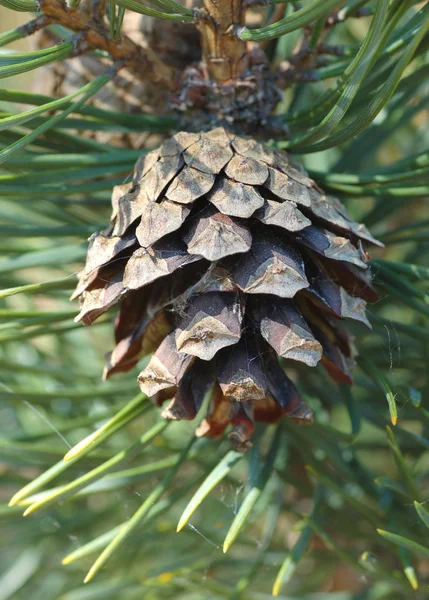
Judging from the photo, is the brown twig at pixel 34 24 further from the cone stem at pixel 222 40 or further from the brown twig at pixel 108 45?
the cone stem at pixel 222 40

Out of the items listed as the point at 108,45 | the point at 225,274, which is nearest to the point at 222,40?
the point at 108,45

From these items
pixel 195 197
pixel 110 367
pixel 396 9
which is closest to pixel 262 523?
pixel 110 367

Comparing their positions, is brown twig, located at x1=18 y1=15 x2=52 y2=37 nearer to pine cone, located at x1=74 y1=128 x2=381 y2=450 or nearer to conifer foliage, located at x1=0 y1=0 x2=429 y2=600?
conifer foliage, located at x1=0 y1=0 x2=429 y2=600

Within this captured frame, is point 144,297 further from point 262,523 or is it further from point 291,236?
point 262,523

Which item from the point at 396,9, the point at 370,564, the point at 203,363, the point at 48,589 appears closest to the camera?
the point at 396,9

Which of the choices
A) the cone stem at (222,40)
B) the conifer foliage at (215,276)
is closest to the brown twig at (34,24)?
the conifer foliage at (215,276)

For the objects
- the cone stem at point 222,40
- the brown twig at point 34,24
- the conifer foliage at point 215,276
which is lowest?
the conifer foliage at point 215,276

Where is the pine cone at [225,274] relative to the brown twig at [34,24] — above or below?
below

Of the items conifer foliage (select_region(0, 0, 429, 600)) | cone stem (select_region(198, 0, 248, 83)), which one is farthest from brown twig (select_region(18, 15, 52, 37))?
cone stem (select_region(198, 0, 248, 83))
